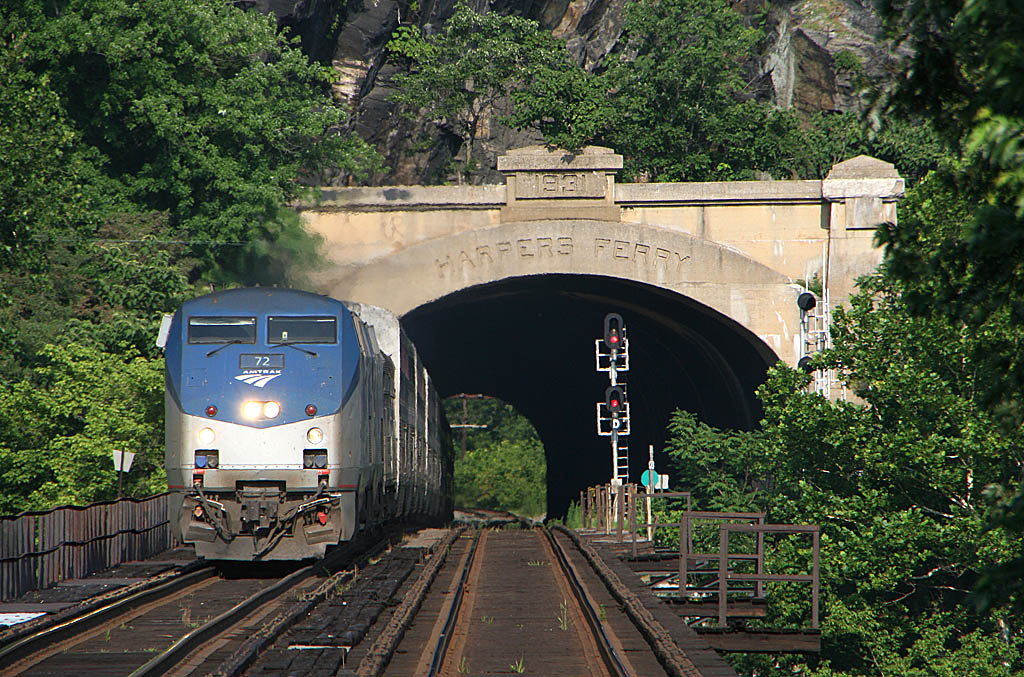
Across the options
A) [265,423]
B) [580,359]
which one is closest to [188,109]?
[265,423]

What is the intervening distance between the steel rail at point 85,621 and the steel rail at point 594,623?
5.18 meters

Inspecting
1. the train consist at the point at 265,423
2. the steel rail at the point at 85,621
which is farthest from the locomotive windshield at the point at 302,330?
the steel rail at the point at 85,621

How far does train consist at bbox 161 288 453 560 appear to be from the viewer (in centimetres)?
1563

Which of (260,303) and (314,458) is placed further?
(260,303)

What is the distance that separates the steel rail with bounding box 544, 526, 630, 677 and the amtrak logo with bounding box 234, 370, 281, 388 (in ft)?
16.4

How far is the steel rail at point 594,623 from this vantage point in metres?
9.73

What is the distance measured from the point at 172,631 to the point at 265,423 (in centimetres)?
413

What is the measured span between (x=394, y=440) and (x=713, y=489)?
1490 cm

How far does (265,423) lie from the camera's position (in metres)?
15.7

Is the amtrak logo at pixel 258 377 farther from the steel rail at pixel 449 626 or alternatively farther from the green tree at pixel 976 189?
the green tree at pixel 976 189

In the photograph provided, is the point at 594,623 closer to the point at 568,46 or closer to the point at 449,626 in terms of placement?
the point at 449,626

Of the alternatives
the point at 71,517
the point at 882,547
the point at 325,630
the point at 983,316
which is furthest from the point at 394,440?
the point at 983,316

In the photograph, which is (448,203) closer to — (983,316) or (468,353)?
(468,353)

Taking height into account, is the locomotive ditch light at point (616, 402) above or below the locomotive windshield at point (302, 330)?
below
